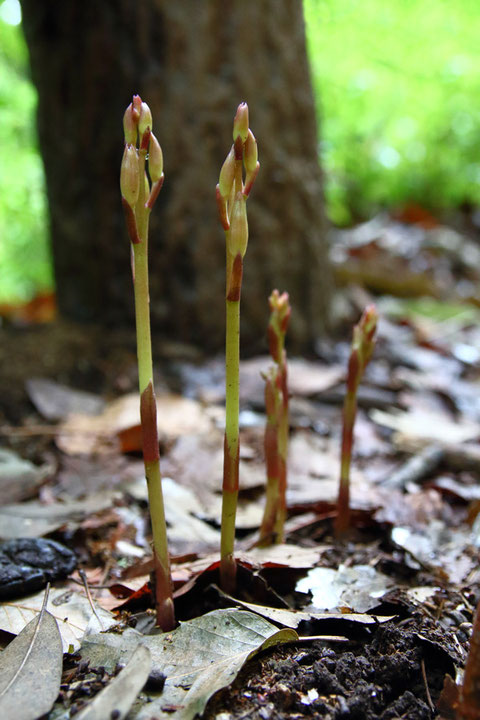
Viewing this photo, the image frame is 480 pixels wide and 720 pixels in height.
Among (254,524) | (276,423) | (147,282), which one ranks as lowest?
(254,524)

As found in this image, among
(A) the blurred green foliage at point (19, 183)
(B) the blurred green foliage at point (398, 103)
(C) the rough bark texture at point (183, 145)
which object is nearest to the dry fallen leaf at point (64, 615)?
(C) the rough bark texture at point (183, 145)

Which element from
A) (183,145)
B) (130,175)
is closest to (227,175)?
(130,175)

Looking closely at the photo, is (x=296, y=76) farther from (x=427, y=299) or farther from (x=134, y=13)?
(x=427, y=299)

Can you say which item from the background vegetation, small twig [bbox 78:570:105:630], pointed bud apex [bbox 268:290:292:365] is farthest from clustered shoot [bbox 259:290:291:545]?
the background vegetation

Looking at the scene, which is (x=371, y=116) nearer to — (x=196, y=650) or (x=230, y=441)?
(x=230, y=441)

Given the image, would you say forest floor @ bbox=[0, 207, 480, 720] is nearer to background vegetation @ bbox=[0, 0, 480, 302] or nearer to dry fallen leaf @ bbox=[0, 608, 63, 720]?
dry fallen leaf @ bbox=[0, 608, 63, 720]

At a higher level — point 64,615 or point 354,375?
point 354,375

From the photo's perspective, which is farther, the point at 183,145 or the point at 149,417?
the point at 183,145
